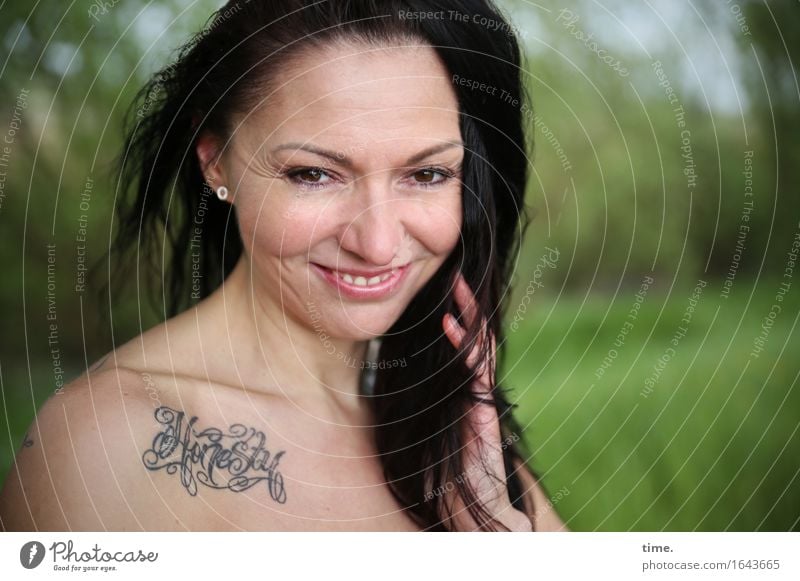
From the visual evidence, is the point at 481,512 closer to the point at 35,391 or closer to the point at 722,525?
the point at 722,525

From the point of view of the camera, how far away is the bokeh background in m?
1.36

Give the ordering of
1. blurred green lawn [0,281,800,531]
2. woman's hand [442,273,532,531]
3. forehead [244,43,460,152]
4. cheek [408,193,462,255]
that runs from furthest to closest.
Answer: blurred green lawn [0,281,800,531] < woman's hand [442,273,532,531] < cheek [408,193,462,255] < forehead [244,43,460,152]

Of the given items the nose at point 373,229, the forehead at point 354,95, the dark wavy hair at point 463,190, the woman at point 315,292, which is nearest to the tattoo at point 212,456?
the woman at point 315,292

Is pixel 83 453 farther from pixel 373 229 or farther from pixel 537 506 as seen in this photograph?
pixel 537 506

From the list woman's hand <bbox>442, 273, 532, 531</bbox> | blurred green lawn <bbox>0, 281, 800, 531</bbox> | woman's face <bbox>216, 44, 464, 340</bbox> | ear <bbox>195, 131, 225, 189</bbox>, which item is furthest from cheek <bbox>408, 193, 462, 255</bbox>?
blurred green lawn <bbox>0, 281, 800, 531</bbox>

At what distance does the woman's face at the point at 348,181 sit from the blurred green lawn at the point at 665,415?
42 cm

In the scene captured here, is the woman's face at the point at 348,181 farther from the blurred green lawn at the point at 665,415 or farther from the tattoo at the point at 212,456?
the blurred green lawn at the point at 665,415

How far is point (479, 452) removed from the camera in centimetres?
128

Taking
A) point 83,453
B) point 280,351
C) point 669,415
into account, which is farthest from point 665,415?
point 83,453

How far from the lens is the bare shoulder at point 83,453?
1047mm

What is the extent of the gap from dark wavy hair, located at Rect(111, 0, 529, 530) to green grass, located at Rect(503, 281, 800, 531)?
21 cm

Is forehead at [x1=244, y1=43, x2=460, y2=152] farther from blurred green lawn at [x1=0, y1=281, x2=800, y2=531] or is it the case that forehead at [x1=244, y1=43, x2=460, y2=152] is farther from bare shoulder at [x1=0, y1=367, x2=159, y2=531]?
blurred green lawn at [x1=0, y1=281, x2=800, y2=531]

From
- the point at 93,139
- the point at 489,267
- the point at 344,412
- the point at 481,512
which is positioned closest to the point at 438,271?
the point at 489,267
